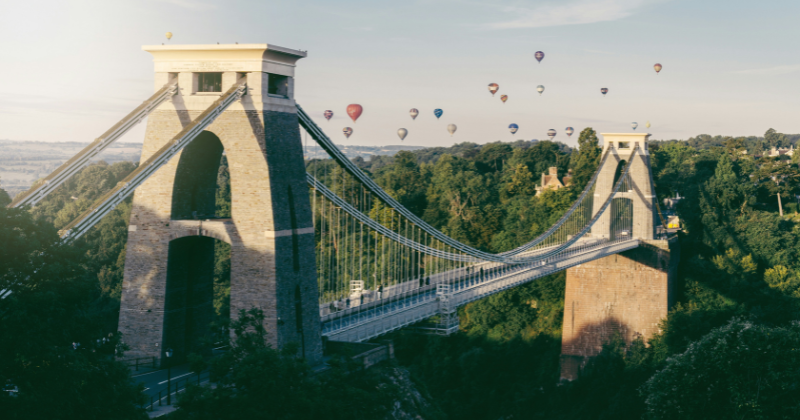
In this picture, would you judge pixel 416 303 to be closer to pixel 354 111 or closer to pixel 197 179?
pixel 197 179

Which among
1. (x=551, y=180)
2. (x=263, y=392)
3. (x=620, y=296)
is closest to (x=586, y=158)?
(x=551, y=180)

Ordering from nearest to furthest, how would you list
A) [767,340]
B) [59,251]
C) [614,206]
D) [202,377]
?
[59,251] → [202,377] → [767,340] → [614,206]

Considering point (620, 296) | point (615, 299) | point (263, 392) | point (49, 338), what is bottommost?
point (615, 299)

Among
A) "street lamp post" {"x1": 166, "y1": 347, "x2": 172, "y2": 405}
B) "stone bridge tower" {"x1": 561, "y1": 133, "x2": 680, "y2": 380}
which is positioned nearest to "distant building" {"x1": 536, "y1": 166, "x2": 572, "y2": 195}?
"stone bridge tower" {"x1": 561, "y1": 133, "x2": 680, "y2": 380}

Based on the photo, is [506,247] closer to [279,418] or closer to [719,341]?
[719,341]

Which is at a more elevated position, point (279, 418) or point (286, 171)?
point (286, 171)

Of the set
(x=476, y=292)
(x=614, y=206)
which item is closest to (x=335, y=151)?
(x=476, y=292)

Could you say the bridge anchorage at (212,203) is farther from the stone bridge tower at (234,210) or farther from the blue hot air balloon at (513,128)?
the blue hot air balloon at (513,128)

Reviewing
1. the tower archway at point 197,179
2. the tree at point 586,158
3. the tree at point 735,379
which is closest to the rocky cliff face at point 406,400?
the tower archway at point 197,179
